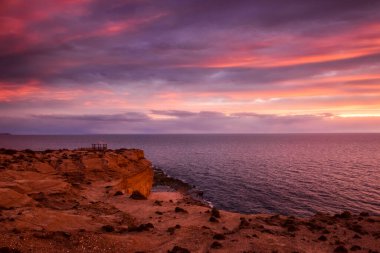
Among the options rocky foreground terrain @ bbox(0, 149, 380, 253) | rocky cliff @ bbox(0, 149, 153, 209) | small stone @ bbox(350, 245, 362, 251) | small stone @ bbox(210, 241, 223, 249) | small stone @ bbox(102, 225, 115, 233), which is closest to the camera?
rocky foreground terrain @ bbox(0, 149, 380, 253)

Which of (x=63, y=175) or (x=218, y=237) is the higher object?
(x=63, y=175)

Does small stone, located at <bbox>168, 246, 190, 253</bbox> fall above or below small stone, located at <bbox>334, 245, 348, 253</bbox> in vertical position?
above

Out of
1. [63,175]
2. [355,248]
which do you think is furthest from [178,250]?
[63,175]

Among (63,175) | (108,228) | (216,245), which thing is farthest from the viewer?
(63,175)

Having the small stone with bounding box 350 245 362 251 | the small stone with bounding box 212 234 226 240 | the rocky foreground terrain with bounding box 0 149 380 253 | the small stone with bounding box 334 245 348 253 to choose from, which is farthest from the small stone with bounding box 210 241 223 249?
the small stone with bounding box 350 245 362 251

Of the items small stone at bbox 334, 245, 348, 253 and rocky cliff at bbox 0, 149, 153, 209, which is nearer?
small stone at bbox 334, 245, 348, 253

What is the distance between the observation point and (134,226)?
87.5ft

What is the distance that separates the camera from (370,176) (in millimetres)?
96062

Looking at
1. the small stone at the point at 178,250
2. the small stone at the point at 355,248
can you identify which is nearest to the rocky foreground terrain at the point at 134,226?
the small stone at the point at 355,248

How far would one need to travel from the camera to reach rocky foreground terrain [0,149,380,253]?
832 inches

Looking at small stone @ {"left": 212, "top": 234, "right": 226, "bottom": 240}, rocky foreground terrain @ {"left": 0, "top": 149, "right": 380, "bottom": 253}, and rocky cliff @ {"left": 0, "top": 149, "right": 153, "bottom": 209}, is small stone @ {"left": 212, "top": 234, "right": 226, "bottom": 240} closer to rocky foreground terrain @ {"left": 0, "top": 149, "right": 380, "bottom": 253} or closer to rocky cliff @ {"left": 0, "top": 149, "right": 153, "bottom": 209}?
rocky foreground terrain @ {"left": 0, "top": 149, "right": 380, "bottom": 253}

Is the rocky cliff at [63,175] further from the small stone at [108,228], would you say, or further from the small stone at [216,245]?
the small stone at [216,245]

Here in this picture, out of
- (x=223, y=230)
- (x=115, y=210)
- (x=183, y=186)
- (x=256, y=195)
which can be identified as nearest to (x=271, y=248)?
(x=223, y=230)

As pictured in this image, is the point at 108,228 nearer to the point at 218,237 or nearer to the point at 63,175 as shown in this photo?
the point at 218,237
